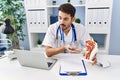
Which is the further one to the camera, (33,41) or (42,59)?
(33,41)

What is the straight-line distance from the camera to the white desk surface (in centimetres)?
108

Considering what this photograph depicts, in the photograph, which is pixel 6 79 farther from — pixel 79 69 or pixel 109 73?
pixel 109 73

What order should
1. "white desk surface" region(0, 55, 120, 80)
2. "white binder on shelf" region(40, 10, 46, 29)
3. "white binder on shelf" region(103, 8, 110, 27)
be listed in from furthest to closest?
"white binder on shelf" region(40, 10, 46, 29), "white binder on shelf" region(103, 8, 110, 27), "white desk surface" region(0, 55, 120, 80)

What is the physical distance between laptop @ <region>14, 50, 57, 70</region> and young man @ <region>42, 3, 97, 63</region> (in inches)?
14.5

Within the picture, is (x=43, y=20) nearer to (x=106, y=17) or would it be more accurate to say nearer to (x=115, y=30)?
(x=106, y=17)

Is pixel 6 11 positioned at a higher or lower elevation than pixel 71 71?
higher

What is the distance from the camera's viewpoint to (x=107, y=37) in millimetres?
2402

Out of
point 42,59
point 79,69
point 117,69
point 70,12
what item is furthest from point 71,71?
point 70,12

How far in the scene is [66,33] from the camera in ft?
5.67

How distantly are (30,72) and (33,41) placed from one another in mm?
1645

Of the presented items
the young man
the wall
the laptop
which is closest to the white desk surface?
the laptop

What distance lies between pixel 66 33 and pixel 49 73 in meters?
0.68

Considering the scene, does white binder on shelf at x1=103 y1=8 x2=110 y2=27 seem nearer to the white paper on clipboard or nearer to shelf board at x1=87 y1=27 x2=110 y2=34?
shelf board at x1=87 y1=27 x2=110 y2=34

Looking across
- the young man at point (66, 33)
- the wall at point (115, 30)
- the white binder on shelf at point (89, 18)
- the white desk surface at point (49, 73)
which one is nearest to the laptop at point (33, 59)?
the white desk surface at point (49, 73)
